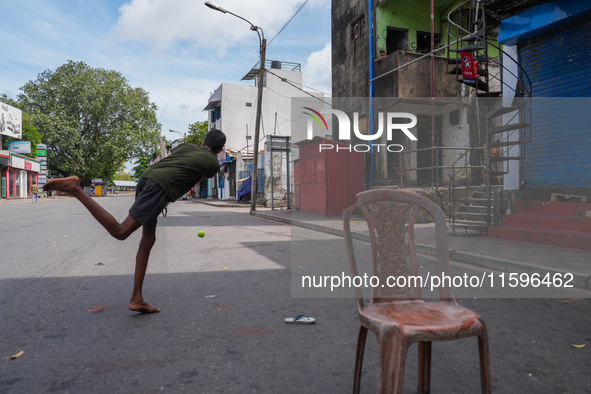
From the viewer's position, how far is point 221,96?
145 feet

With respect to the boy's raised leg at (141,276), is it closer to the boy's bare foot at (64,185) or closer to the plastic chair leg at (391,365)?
the boy's bare foot at (64,185)

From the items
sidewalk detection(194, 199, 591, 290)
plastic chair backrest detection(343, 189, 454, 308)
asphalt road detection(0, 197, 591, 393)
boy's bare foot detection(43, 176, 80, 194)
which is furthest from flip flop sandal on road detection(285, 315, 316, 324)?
sidewalk detection(194, 199, 591, 290)

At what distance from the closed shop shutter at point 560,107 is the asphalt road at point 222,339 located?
556 centimetres

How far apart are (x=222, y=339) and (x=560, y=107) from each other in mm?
9465

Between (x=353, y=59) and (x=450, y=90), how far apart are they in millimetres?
4741

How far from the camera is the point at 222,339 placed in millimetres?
3369

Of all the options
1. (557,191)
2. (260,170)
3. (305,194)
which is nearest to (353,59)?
(305,194)

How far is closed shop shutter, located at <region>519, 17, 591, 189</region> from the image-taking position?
9047 millimetres

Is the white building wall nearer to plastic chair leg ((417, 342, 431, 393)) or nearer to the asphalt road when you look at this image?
the asphalt road

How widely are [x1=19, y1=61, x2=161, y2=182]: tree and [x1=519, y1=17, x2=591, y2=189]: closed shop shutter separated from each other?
156ft

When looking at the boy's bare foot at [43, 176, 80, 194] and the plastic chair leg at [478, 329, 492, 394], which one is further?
the boy's bare foot at [43, 176, 80, 194]

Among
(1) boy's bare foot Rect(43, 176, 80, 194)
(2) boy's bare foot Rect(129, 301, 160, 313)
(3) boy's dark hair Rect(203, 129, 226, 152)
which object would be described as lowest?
(2) boy's bare foot Rect(129, 301, 160, 313)

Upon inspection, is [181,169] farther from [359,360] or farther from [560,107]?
[560,107]

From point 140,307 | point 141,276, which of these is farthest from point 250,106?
point 140,307
